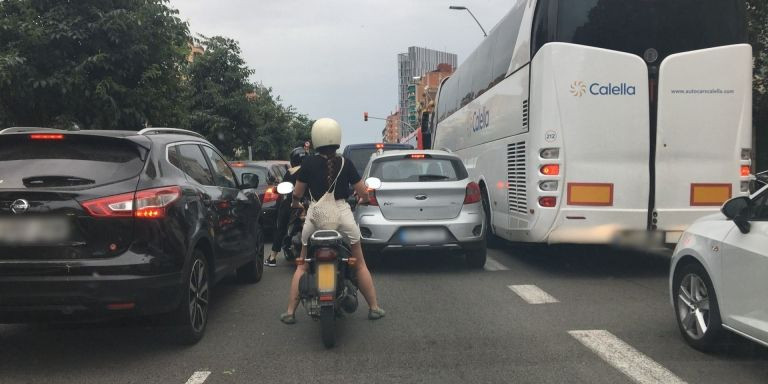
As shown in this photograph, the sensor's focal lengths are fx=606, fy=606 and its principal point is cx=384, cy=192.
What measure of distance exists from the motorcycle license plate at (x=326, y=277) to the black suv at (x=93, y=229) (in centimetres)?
96

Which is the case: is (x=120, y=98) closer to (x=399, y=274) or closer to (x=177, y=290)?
(x=399, y=274)

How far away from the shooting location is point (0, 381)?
3.97 meters

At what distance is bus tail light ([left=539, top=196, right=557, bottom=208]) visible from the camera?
7008 millimetres

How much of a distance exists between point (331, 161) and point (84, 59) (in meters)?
7.45

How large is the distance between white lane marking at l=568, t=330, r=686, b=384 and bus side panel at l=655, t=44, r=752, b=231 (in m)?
2.73

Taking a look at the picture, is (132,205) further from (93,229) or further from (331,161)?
(331,161)

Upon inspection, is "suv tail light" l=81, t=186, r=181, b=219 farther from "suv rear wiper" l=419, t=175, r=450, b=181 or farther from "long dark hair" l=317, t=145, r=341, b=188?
"suv rear wiper" l=419, t=175, r=450, b=181

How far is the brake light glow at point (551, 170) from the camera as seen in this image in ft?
22.8

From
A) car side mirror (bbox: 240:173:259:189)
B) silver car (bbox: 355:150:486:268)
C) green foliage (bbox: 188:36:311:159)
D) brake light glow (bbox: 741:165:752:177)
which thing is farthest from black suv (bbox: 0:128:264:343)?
green foliage (bbox: 188:36:311:159)

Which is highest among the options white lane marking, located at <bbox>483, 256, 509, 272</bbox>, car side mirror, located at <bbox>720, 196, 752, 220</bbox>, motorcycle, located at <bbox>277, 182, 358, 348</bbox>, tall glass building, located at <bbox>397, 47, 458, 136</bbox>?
tall glass building, located at <bbox>397, 47, 458, 136</bbox>

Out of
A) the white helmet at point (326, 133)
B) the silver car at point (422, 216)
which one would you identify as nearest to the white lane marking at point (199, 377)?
the white helmet at point (326, 133)

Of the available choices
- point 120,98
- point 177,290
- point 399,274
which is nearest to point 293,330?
point 177,290

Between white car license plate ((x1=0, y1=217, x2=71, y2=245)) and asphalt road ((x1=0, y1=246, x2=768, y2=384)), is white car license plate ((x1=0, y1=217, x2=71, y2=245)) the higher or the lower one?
the higher one

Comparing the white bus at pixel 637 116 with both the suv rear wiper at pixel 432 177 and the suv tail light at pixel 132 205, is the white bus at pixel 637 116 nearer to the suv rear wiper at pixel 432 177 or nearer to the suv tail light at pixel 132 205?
the suv rear wiper at pixel 432 177
